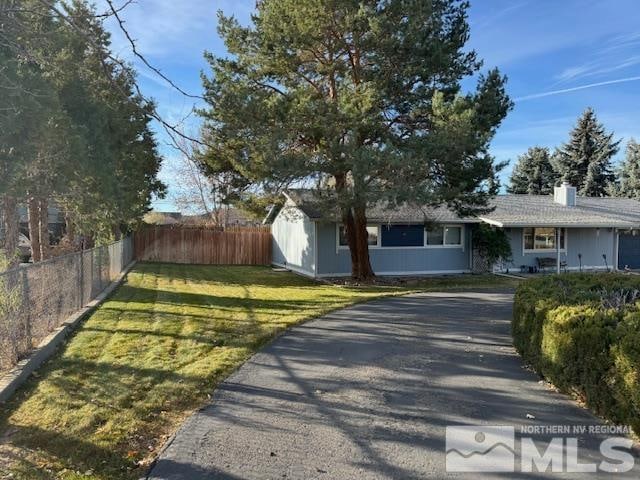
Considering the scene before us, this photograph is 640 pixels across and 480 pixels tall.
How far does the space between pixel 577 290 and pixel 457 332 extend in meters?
2.20

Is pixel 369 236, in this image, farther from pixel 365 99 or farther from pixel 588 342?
pixel 588 342

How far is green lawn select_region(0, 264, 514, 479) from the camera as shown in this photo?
3.96 m

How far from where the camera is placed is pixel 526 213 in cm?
2211

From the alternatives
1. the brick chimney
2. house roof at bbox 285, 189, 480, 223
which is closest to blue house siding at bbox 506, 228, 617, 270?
the brick chimney

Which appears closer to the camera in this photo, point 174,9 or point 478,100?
point 174,9

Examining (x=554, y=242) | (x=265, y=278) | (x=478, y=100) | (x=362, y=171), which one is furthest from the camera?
(x=554, y=242)

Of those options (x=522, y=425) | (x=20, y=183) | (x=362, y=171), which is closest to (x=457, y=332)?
(x=522, y=425)

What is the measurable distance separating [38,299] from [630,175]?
124 ft

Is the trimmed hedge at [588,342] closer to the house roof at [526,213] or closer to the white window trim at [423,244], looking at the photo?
the house roof at [526,213]

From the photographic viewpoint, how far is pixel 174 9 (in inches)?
169

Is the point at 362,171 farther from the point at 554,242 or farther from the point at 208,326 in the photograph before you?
the point at 554,242

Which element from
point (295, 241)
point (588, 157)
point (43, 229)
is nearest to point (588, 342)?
point (43, 229)

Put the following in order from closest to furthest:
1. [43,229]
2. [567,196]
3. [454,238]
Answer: [43,229]
[454,238]
[567,196]

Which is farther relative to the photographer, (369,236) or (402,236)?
(402,236)
